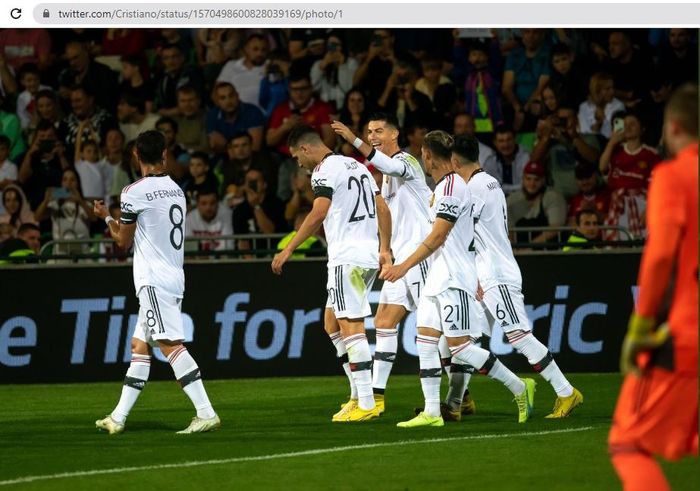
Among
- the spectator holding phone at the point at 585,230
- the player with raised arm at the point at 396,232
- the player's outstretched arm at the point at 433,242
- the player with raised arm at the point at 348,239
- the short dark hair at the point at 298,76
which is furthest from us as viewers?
the short dark hair at the point at 298,76

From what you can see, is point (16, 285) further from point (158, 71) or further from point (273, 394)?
point (158, 71)

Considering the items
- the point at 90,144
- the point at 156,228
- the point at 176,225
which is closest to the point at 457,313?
the point at 176,225

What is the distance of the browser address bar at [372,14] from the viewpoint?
36.2 feet

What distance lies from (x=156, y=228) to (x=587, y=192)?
754cm

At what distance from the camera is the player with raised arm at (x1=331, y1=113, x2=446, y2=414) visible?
39.8ft

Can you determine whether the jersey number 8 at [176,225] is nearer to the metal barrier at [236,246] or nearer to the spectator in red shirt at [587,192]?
the metal barrier at [236,246]

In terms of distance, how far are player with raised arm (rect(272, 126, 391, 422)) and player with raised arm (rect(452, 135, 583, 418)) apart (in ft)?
2.92

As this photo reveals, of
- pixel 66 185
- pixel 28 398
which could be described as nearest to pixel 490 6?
pixel 28 398

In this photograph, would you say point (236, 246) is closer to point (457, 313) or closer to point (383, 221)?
point (383, 221)

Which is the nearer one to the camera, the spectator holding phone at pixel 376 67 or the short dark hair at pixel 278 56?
the spectator holding phone at pixel 376 67

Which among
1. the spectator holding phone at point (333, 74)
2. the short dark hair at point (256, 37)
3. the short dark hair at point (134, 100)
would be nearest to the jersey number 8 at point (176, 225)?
the spectator holding phone at point (333, 74)

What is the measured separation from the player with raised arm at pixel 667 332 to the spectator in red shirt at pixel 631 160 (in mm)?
11032

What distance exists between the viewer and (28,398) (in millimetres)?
14148

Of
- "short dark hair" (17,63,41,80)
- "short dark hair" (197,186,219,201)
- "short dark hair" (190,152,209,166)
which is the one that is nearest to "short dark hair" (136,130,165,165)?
"short dark hair" (197,186,219,201)
